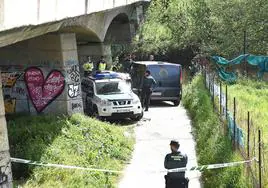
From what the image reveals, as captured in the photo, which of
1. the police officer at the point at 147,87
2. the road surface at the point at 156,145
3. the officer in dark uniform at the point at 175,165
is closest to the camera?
the officer in dark uniform at the point at 175,165

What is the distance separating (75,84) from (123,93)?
2396 millimetres

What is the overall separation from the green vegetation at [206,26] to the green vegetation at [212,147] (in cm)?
1199

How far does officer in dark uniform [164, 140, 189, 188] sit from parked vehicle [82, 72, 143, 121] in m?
9.25

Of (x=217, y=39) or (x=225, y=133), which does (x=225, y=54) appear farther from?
(x=225, y=133)

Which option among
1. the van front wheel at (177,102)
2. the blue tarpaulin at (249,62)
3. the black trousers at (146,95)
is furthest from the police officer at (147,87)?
the blue tarpaulin at (249,62)

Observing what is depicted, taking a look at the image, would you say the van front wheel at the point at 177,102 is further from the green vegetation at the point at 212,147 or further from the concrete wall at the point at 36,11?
the concrete wall at the point at 36,11

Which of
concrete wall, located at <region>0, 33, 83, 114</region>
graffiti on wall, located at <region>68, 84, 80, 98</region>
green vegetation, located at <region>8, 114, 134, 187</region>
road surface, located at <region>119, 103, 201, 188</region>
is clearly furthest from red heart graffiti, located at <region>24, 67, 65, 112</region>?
road surface, located at <region>119, 103, 201, 188</region>

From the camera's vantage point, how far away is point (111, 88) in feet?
65.2

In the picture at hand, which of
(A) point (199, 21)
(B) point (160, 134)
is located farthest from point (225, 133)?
(A) point (199, 21)

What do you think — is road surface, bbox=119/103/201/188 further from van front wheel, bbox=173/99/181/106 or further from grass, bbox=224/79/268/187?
grass, bbox=224/79/268/187

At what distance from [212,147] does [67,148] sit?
3.76m

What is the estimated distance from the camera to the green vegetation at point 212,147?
402 inches

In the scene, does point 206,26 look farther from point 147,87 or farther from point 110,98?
point 110,98

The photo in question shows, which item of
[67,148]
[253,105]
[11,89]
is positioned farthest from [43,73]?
[253,105]
